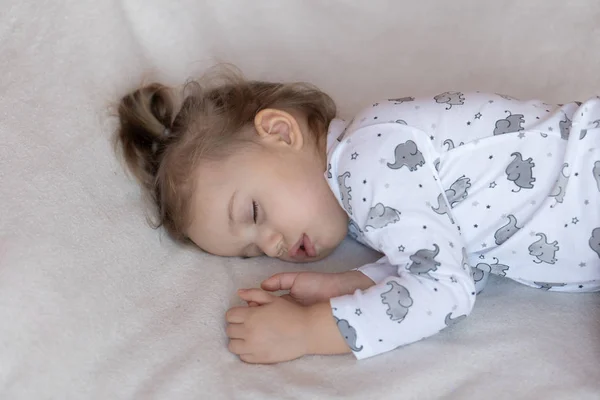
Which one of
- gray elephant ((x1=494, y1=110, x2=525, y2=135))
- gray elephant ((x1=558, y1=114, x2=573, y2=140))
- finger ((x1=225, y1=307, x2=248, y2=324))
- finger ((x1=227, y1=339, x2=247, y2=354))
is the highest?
gray elephant ((x1=494, y1=110, x2=525, y2=135))

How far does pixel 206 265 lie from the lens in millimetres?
1174

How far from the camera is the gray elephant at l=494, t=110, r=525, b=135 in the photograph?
1.09 metres

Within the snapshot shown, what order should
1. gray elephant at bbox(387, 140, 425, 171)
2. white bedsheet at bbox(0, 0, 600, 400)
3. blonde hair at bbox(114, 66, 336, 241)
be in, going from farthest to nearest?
blonde hair at bbox(114, 66, 336, 241), gray elephant at bbox(387, 140, 425, 171), white bedsheet at bbox(0, 0, 600, 400)

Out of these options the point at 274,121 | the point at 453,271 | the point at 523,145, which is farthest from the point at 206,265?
the point at 523,145

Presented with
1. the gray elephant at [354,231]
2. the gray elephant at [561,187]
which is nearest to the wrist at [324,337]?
the gray elephant at [354,231]

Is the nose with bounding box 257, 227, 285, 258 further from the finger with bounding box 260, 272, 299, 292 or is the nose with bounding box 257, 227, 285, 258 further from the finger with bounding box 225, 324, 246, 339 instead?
the finger with bounding box 225, 324, 246, 339

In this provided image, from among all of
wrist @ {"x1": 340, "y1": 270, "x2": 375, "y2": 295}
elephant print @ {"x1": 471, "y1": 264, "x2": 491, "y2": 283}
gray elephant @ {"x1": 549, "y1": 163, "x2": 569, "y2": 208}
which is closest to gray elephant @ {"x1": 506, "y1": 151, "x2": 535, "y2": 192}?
gray elephant @ {"x1": 549, "y1": 163, "x2": 569, "y2": 208}

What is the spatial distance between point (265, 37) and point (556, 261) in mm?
789

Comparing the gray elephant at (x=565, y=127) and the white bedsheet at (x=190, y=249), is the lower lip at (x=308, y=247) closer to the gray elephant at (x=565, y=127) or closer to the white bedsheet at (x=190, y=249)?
the white bedsheet at (x=190, y=249)

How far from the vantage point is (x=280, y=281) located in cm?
113

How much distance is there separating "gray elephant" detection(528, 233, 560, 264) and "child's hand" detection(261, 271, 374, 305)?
230mm

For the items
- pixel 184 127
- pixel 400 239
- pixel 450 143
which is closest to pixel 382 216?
pixel 400 239

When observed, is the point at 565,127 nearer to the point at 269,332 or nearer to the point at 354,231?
the point at 354,231

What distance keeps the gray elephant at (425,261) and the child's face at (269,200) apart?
0.18 m
